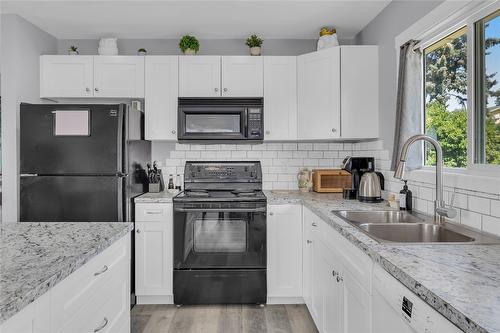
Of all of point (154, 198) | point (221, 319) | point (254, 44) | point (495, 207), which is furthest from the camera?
point (254, 44)

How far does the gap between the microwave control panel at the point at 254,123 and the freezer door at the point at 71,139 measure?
107cm

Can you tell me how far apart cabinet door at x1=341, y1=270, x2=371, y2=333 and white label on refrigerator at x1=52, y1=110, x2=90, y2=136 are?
7.12 ft

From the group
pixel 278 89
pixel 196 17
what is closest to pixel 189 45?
pixel 196 17

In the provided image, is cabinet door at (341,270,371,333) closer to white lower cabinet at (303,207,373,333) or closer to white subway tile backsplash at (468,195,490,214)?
white lower cabinet at (303,207,373,333)

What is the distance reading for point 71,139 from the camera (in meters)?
2.53

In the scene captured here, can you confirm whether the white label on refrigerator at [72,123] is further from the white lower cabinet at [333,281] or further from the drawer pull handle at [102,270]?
the white lower cabinet at [333,281]

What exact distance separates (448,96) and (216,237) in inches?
76.0

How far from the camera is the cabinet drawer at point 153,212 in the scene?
2641 mm

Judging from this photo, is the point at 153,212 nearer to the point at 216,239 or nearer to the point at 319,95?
the point at 216,239

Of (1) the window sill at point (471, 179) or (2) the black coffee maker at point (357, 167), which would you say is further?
(2) the black coffee maker at point (357, 167)

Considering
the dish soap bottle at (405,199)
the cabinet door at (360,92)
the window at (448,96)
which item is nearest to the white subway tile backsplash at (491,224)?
the window at (448,96)

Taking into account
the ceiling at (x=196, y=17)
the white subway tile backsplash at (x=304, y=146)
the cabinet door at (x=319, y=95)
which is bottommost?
the white subway tile backsplash at (x=304, y=146)

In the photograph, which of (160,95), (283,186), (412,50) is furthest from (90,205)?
(412,50)

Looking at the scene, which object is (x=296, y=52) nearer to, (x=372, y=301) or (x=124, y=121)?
(x=124, y=121)
